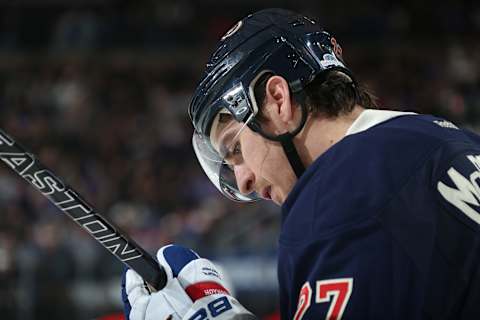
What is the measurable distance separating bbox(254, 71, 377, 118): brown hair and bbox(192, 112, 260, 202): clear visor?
0.38ft

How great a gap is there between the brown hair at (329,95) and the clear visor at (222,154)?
0.11m

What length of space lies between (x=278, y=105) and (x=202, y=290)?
1.47ft

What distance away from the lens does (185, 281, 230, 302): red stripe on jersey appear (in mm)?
1969

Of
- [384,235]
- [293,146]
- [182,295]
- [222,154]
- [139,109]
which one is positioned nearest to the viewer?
[384,235]

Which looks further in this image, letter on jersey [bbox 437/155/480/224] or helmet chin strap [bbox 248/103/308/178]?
helmet chin strap [bbox 248/103/308/178]

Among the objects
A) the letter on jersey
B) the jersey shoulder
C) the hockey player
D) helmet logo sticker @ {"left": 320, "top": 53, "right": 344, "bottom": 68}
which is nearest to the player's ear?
the hockey player

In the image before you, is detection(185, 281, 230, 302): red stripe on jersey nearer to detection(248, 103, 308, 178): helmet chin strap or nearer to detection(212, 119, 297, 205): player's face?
detection(212, 119, 297, 205): player's face

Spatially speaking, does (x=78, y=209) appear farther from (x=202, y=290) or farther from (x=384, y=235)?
(x=384, y=235)

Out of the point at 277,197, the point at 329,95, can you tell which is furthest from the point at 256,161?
the point at 329,95

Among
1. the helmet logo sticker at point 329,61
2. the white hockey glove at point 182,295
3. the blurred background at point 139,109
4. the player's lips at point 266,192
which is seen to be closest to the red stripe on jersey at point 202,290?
the white hockey glove at point 182,295

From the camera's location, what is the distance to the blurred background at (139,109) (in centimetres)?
609

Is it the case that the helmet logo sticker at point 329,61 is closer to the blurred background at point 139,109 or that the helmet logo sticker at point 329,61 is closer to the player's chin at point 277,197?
the player's chin at point 277,197

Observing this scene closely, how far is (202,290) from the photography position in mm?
1979

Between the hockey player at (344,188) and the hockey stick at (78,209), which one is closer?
the hockey player at (344,188)
